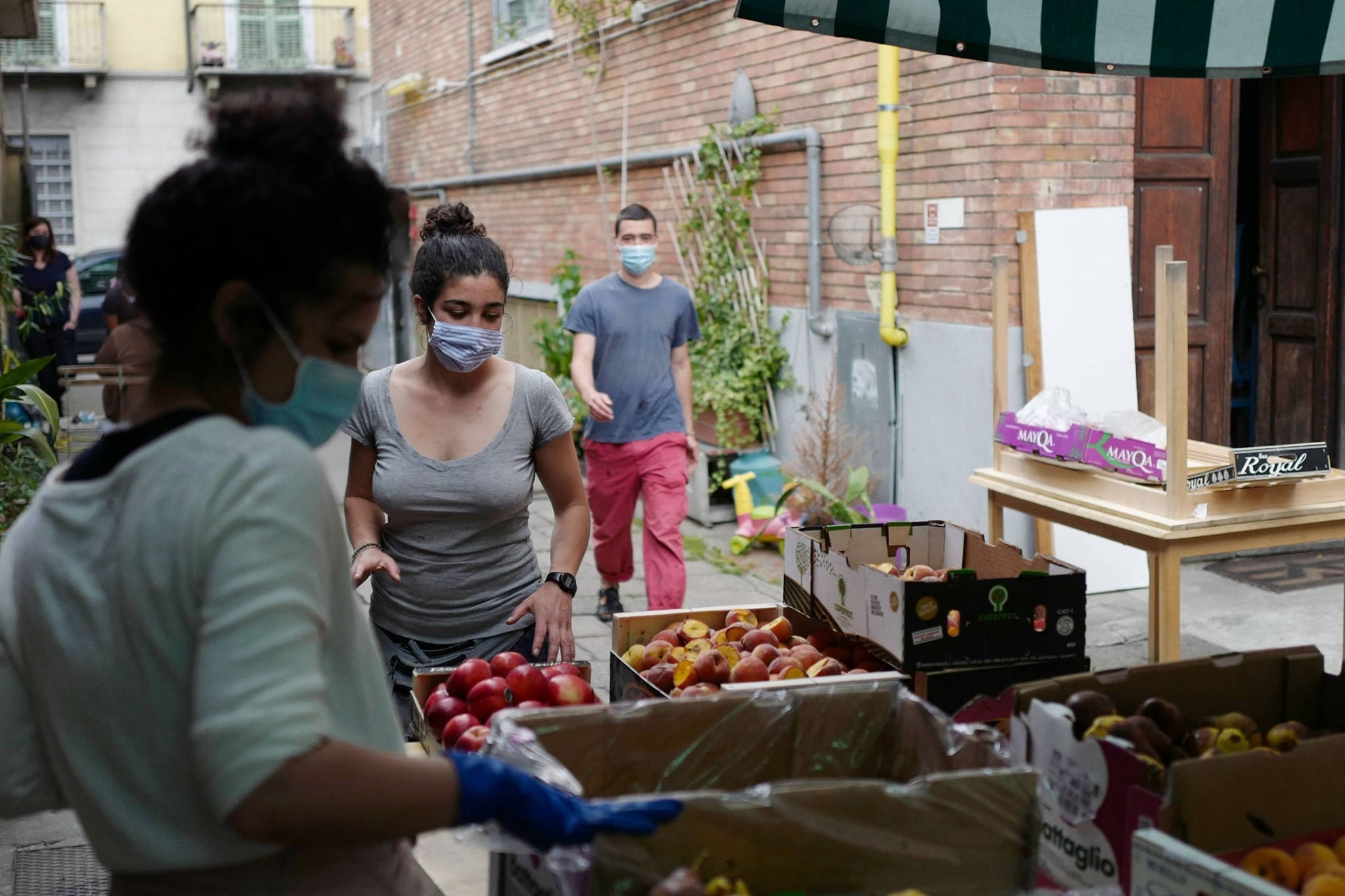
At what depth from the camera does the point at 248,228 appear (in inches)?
54.5

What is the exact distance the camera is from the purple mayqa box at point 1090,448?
4555 millimetres

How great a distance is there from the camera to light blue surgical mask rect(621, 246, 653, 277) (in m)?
6.43

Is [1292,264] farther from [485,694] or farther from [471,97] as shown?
[471,97]

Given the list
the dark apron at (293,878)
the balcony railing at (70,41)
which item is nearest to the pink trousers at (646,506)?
the dark apron at (293,878)

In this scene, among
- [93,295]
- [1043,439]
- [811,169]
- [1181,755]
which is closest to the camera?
[1181,755]

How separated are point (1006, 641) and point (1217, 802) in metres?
0.94

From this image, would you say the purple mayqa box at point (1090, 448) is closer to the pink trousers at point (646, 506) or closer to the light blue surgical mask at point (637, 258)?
the pink trousers at point (646, 506)

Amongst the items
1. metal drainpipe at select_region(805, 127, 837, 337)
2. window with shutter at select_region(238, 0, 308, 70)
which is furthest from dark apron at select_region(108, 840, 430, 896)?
window with shutter at select_region(238, 0, 308, 70)

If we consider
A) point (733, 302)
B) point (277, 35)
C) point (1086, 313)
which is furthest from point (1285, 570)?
point (277, 35)

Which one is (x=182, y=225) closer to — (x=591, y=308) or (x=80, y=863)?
(x=80, y=863)

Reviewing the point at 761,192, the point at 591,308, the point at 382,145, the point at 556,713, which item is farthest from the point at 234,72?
the point at 556,713

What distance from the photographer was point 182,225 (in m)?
1.40

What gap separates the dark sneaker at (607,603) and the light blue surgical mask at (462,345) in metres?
3.61

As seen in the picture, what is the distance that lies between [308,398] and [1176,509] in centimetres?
361
